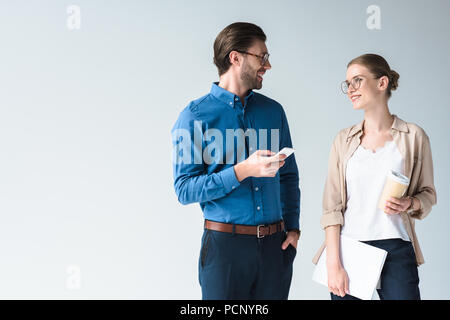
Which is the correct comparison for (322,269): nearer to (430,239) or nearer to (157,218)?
(157,218)

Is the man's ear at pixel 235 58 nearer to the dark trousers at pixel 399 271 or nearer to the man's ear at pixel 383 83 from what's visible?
the man's ear at pixel 383 83

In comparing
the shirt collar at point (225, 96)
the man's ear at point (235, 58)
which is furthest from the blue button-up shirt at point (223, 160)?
the man's ear at point (235, 58)

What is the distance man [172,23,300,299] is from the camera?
6.06 ft

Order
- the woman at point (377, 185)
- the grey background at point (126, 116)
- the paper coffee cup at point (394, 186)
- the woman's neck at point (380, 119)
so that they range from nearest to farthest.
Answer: the paper coffee cup at point (394, 186), the woman at point (377, 185), the woman's neck at point (380, 119), the grey background at point (126, 116)

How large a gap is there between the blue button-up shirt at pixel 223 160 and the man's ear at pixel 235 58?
12 cm

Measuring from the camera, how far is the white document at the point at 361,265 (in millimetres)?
1785

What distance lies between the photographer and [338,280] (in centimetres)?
187

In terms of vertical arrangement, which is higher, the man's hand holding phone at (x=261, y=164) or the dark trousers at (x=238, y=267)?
the man's hand holding phone at (x=261, y=164)

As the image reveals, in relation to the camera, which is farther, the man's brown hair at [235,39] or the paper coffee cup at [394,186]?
the man's brown hair at [235,39]

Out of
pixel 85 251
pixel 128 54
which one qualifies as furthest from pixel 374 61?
pixel 85 251

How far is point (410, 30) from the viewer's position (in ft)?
11.1

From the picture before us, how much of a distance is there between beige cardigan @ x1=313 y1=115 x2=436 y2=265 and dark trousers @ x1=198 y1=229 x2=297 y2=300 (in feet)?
0.94

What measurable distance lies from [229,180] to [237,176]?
4 cm

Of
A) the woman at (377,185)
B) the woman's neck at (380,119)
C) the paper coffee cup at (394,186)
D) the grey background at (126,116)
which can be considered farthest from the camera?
the grey background at (126,116)
